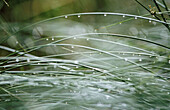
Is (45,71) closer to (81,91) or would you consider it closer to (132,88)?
(81,91)

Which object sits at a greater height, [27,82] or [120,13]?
[120,13]

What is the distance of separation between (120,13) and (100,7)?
49mm

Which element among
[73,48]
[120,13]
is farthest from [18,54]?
[120,13]

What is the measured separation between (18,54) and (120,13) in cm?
27

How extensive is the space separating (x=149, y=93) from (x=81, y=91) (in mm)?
146

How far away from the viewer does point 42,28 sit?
0.40 m

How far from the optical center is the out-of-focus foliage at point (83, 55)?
0.35 metres

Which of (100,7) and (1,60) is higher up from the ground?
(100,7)

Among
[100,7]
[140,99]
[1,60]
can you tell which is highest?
[100,7]

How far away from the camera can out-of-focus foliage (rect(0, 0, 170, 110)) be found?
346 millimetres

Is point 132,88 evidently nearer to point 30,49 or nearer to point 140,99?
point 140,99

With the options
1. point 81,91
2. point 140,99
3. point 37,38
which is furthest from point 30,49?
point 140,99

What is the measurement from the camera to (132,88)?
1.15 ft

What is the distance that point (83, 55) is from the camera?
0.38m
